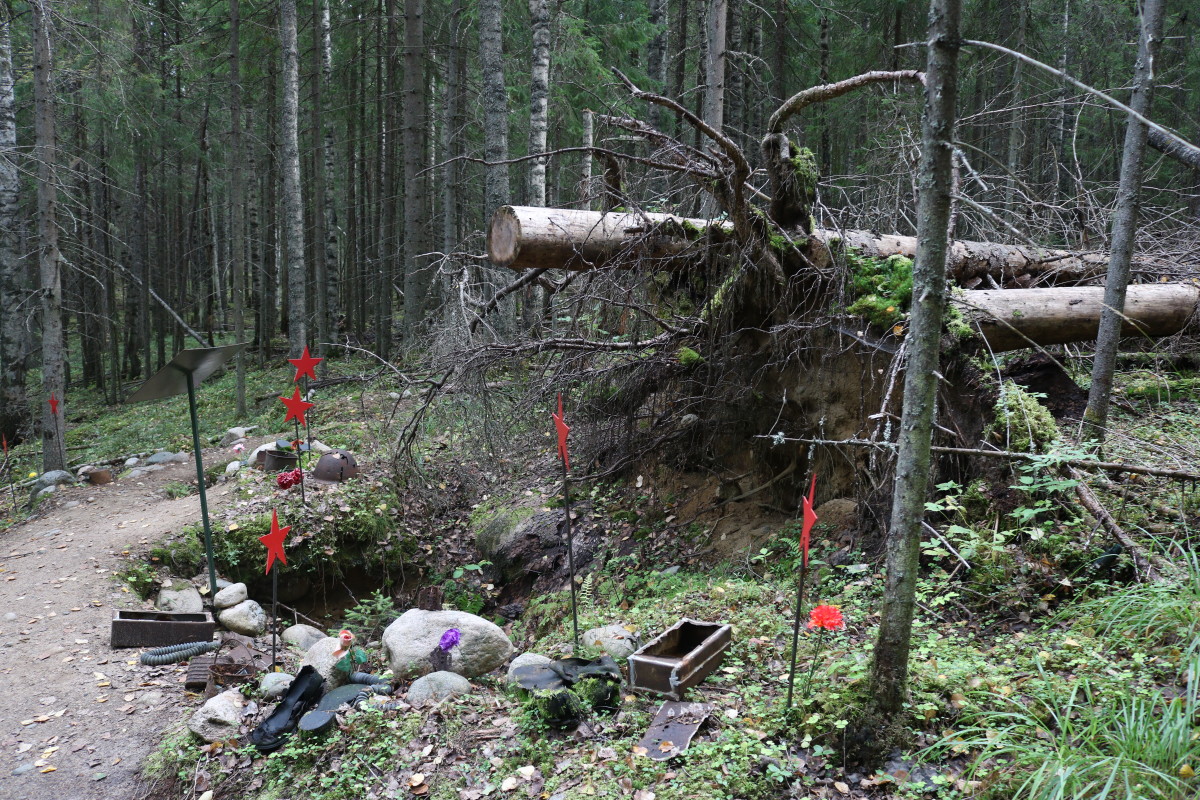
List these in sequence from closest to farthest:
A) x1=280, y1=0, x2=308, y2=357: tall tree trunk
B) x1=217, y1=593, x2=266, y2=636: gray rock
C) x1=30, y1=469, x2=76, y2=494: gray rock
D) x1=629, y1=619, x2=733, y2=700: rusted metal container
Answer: x1=629, y1=619, x2=733, y2=700: rusted metal container < x1=217, y1=593, x2=266, y2=636: gray rock < x1=30, y1=469, x2=76, y2=494: gray rock < x1=280, y1=0, x2=308, y2=357: tall tree trunk

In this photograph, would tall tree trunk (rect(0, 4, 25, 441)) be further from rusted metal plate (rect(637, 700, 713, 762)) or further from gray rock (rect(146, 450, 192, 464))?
rusted metal plate (rect(637, 700, 713, 762))

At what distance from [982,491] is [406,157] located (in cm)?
1143

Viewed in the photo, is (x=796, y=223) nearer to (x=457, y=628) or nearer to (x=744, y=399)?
(x=744, y=399)

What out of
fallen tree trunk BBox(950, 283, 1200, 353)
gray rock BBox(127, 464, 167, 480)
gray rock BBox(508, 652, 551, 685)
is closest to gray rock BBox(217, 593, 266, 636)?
gray rock BBox(508, 652, 551, 685)

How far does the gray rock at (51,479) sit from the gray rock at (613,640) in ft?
28.7

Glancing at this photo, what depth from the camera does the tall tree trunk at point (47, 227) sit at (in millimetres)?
8891

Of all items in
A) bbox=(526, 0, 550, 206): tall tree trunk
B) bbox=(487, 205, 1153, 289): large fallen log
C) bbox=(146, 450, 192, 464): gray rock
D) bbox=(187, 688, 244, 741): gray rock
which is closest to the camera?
bbox=(187, 688, 244, 741): gray rock

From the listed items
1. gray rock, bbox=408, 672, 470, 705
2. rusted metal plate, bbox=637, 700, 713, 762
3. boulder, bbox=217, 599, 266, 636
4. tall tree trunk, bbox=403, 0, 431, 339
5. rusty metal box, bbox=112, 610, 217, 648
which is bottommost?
boulder, bbox=217, 599, 266, 636

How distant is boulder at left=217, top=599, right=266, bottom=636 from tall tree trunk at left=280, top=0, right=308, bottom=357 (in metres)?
7.59

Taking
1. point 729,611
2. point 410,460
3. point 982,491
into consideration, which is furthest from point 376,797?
point 982,491

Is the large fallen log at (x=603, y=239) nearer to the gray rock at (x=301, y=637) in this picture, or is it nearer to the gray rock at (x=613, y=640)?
the gray rock at (x=613, y=640)

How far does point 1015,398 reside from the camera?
4551 mm

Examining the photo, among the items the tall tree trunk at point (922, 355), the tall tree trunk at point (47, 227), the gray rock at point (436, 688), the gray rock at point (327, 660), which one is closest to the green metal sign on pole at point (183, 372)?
the gray rock at point (327, 660)

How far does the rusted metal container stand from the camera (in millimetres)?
3656
